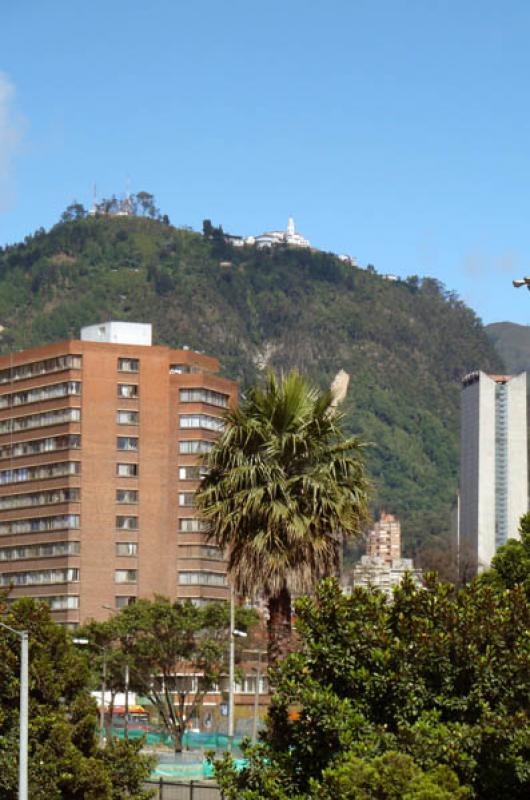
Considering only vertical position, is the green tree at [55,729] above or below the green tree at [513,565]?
below

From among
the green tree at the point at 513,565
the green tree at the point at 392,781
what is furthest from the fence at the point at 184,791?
the green tree at the point at 392,781

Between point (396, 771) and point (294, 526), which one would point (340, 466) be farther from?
point (396, 771)

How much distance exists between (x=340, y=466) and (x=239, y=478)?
8.28 feet

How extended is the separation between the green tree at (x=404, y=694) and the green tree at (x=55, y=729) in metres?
14.4

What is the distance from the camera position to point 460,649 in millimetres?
30188

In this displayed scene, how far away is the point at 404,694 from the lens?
3027 centimetres

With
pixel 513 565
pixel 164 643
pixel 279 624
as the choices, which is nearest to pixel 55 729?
pixel 279 624

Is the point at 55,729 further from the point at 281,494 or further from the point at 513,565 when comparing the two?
the point at 513,565

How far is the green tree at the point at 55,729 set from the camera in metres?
44.7

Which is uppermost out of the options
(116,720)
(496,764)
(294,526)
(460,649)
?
(294,526)

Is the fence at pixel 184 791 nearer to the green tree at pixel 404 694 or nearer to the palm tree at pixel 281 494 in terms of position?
the palm tree at pixel 281 494

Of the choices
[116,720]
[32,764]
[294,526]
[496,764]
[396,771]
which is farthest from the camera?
[116,720]

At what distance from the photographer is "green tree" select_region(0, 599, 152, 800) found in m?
44.7

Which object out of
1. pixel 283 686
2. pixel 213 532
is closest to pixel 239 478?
pixel 213 532
